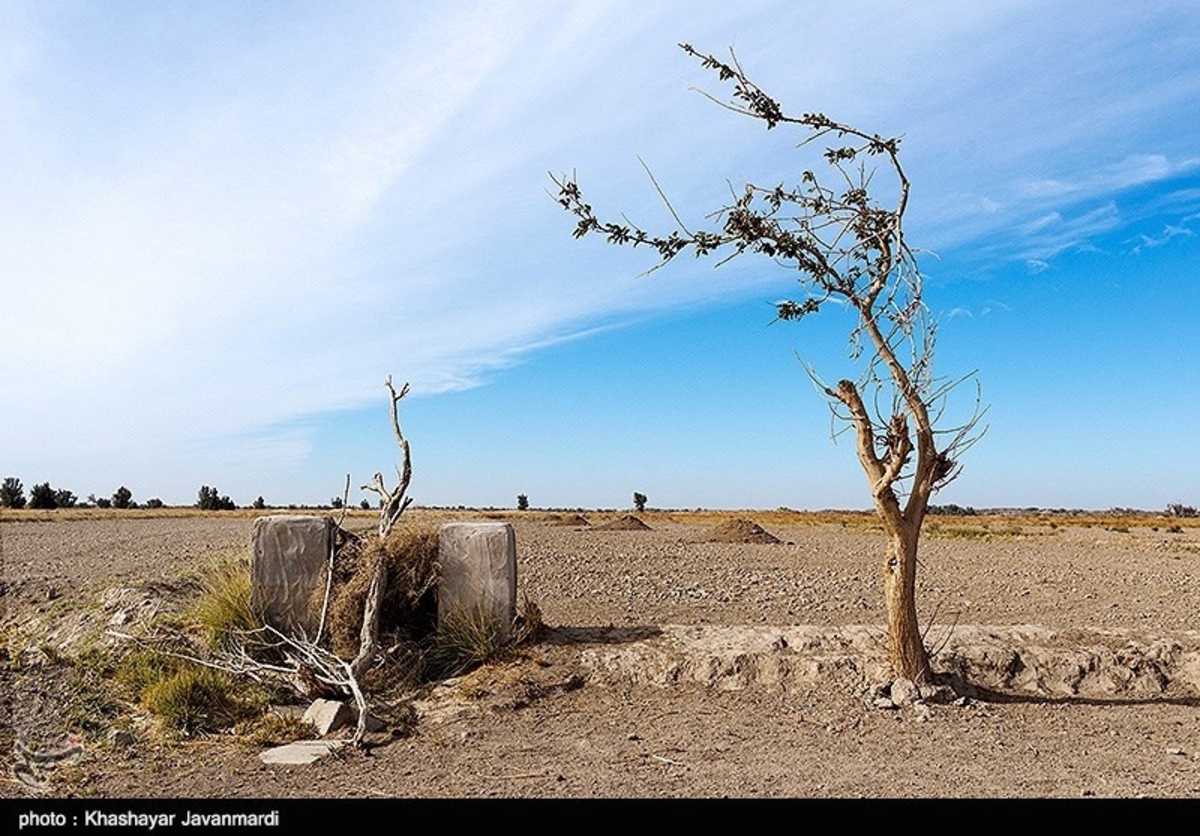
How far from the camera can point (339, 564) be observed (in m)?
9.55

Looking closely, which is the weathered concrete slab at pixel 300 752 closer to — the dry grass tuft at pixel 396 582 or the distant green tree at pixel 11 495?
the dry grass tuft at pixel 396 582

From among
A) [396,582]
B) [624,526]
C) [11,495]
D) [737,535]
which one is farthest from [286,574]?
[11,495]

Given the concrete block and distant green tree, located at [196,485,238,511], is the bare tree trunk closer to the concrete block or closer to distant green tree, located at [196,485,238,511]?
the concrete block

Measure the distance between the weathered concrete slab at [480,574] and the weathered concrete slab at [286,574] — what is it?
1.13 m

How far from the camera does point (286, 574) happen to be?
9.41m

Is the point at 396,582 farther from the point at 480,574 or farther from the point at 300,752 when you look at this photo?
the point at 300,752

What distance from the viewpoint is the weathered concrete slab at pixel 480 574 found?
929 cm

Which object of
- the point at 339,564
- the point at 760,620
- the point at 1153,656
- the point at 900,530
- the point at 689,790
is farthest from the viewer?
the point at 760,620

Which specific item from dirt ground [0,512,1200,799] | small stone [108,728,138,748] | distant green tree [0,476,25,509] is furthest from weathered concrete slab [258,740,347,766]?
distant green tree [0,476,25,509]

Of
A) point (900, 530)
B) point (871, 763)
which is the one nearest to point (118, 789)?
point (871, 763)

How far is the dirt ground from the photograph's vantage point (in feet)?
20.7

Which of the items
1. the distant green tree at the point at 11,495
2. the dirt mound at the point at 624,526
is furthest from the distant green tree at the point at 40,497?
the dirt mound at the point at 624,526
